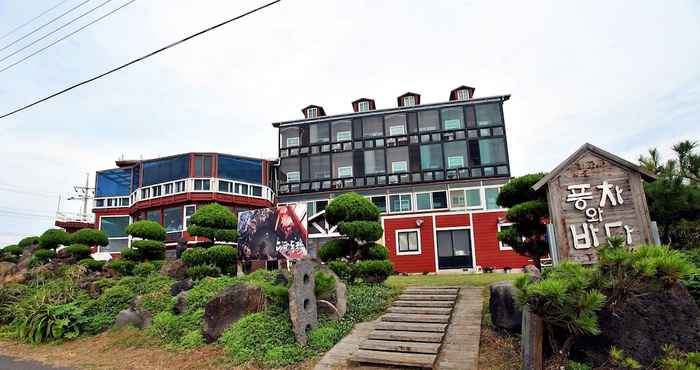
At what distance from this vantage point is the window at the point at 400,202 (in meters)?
29.6

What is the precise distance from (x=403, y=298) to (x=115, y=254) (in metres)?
27.9

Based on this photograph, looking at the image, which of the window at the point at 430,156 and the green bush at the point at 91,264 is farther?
the window at the point at 430,156

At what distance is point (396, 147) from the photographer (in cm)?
3119

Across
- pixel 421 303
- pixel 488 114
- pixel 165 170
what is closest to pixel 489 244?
pixel 488 114

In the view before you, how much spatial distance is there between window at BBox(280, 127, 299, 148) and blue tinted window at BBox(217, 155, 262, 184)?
12.0ft

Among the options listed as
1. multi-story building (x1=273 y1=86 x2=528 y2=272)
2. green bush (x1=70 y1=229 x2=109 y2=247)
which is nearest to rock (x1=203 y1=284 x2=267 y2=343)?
multi-story building (x1=273 y1=86 x2=528 y2=272)

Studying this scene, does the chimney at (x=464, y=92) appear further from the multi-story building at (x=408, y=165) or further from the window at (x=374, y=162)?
the window at (x=374, y=162)

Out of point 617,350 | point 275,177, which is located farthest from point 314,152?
point 617,350

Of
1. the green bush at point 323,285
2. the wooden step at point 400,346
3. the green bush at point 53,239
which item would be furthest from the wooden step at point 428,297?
the green bush at point 53,239

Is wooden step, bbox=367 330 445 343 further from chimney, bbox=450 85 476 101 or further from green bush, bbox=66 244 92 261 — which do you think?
chimney, bbox=450 85 476 101

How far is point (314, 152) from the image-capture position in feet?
107

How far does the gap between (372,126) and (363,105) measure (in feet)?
9.11

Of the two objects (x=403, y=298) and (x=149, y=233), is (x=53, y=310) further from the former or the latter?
(x=403, y=298)

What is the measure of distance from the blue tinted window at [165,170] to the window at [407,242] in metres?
15.4
